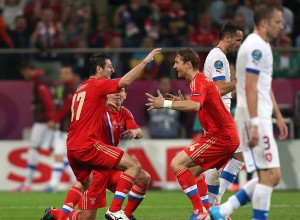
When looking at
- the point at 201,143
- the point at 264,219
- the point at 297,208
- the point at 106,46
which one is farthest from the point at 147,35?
the point at 264,219

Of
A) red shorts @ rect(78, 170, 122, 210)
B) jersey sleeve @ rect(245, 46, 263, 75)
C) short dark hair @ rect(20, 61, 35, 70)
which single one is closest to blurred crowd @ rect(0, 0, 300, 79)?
short dark hair @ rect(20, 61, 35, 70)

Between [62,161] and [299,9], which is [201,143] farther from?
[299,9]

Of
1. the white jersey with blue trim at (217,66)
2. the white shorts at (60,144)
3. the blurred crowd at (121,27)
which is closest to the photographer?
the white jersey with blue trim at (217,66)

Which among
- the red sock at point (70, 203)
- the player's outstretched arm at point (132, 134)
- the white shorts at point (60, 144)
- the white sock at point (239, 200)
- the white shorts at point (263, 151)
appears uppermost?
the white shorts at point (263, 151)

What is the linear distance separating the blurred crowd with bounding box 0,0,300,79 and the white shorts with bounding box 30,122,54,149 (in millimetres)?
1225

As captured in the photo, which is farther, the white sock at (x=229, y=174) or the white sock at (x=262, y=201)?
the white sock at (x=229, y=174)

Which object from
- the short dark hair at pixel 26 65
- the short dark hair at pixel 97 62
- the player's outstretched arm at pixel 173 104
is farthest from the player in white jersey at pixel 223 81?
the short dark hair at pixel 26 65

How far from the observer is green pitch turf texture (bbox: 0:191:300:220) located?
13.2m

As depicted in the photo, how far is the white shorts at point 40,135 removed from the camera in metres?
19.3

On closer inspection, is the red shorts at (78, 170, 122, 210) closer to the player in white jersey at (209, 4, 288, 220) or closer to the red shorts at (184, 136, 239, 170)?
the red shorts at (184, 136, 239, 170)

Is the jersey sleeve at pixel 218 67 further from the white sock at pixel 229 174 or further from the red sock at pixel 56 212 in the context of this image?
the red sock at pixel 56 212

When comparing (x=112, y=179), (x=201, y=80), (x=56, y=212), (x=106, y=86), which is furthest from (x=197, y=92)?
(x=56, y=212)

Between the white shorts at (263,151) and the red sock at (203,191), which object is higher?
the white shorts at (263,151)

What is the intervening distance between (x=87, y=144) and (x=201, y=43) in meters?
10.0
